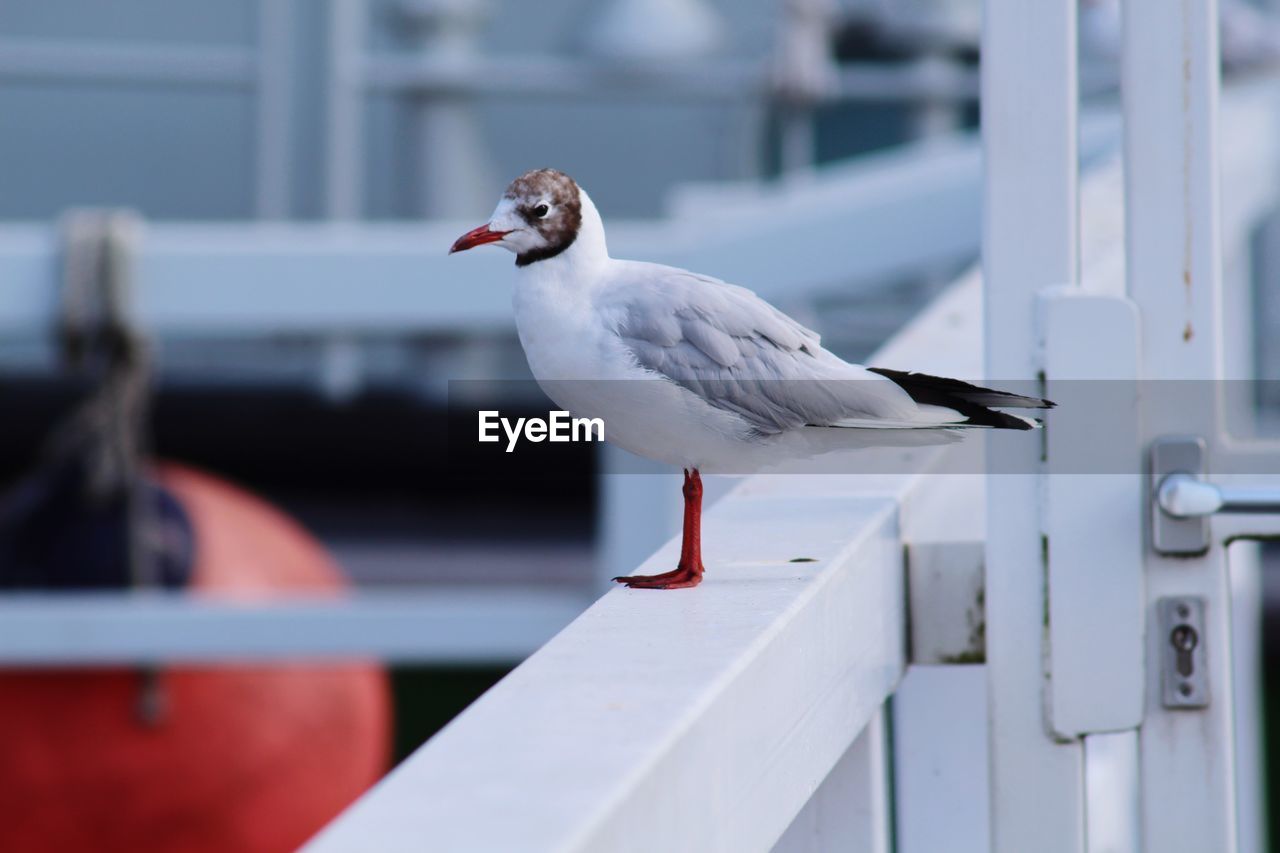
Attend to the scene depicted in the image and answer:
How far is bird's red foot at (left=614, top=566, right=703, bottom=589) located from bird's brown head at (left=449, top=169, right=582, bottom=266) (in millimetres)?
149

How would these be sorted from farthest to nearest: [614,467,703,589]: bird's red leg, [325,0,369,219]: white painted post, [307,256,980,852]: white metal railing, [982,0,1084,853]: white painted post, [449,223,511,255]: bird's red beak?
[325,0,369,219]: white painted post
[982,0,1084,853]: white painted post
[614,467,703,589]: bird's red leg
[449,223,511,255]: bird's red beak
[307,256,980,852]: white metal railing

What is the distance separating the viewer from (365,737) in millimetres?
2162

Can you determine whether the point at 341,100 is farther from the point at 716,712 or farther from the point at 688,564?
the point at 716,712

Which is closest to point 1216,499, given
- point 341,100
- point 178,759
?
point 178,759

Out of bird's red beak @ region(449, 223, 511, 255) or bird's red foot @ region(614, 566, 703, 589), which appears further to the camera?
bird's red foot @ region(614, 566, 703, 589)

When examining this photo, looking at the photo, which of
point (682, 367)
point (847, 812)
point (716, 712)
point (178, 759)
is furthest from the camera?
point (178, 759)

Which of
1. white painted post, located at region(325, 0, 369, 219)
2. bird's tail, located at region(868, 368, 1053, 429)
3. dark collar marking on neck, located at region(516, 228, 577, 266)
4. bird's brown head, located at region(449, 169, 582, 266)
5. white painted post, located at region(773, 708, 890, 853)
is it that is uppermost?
white painted post, located at region(325, 0, 369, 219)

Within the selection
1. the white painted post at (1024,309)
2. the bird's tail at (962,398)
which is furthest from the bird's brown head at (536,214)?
the white painted post at (1024,309)

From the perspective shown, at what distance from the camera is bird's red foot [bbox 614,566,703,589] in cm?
61

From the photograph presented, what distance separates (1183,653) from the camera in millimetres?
742

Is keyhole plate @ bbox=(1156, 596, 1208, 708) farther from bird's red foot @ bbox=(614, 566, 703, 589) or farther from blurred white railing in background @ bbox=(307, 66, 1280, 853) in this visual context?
bird's red foot @ bbox=(614, 566, 703, 589)

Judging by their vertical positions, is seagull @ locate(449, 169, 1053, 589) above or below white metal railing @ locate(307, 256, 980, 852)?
above

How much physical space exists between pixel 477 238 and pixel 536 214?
27 mm

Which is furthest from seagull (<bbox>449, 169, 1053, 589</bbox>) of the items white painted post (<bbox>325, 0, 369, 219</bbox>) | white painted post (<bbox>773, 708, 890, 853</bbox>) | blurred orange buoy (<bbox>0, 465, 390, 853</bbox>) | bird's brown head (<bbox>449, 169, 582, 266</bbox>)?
white painted post (<bbox>325, 0, 369, 219</bbox>)
